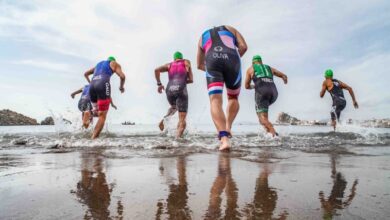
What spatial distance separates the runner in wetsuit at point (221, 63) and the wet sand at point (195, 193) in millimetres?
1543

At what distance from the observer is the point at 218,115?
397 cm

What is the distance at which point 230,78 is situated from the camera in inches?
175

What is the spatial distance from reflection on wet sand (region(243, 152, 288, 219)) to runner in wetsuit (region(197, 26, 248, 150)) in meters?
2.08

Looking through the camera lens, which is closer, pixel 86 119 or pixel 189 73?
pixel 189 73

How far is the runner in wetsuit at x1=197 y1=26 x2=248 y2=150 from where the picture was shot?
398 cm

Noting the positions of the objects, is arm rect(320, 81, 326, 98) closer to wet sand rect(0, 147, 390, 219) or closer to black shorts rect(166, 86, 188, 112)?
black shorts rect(166, 86, 188, 112)

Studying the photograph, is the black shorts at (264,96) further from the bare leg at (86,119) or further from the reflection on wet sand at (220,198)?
the bare leg at (86,119)

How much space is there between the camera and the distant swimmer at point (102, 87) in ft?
23.8

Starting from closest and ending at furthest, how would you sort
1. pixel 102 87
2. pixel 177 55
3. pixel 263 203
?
pixel 263 203
pixel 102 87
pixel 177 55

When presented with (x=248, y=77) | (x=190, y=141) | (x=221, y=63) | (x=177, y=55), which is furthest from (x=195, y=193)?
(x=177, y=55)

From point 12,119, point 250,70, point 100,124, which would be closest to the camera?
point 100,124

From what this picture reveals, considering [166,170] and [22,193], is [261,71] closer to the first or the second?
[166,170]

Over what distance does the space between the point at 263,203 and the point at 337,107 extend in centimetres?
1131

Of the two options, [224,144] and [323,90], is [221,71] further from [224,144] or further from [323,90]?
[323,90]
